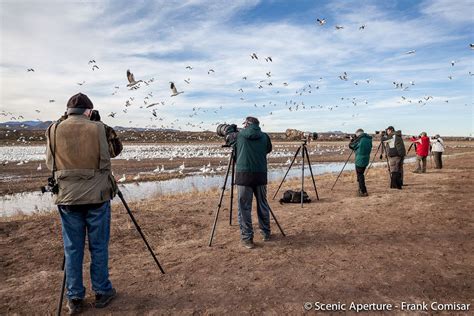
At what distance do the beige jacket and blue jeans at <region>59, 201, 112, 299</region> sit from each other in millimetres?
206

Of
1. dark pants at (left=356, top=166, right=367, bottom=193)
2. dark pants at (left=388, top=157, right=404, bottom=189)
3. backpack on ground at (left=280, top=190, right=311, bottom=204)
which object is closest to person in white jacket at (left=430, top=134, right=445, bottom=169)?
dark pants at (left=388, top=157, right=404, bottom=189)

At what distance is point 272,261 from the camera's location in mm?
6199

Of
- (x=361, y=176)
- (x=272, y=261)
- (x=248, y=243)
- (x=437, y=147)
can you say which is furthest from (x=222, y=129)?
(x=437, y=147)

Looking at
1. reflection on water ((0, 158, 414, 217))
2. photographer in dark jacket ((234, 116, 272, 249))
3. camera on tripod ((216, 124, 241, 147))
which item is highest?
camera on tripod ((216, 124, 241, 147))

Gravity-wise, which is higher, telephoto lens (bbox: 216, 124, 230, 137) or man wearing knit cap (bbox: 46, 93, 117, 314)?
telephoto lens (bbox: 216, 124, 230, 137)

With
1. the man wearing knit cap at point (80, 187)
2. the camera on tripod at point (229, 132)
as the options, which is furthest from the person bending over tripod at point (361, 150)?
the man wearing knit cap at point (80, 187)

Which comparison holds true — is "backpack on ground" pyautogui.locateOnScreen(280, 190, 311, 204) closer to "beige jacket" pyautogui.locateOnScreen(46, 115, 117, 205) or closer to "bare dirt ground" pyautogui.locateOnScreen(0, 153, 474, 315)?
"bare dirt ground" pyautogui.locateOnScreen(0, 153, 474, 315)

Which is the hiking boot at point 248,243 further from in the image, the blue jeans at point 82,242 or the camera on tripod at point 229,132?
the blue jeans at point 82,242

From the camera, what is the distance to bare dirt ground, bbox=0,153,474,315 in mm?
4902

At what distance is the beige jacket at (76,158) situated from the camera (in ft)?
14.5

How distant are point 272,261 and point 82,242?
323 cm

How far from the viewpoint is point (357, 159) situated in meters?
12.0

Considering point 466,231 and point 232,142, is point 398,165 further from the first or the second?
point 232,142

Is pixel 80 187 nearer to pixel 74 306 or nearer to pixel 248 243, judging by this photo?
pixel 74 306
